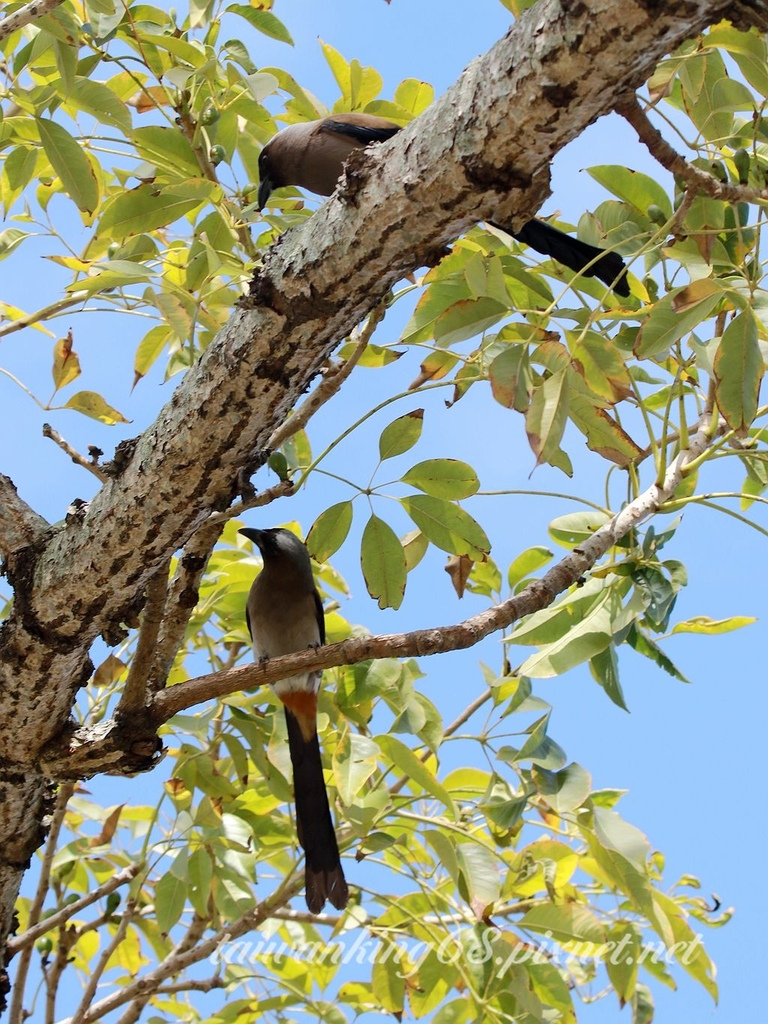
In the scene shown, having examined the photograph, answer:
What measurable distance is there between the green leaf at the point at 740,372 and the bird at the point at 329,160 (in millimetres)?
752

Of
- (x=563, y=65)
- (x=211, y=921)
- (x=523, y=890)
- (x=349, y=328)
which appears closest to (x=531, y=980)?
(x=523, y=890)

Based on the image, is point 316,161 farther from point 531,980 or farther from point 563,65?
point 531,980

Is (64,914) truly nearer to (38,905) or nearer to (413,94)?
(38,905)

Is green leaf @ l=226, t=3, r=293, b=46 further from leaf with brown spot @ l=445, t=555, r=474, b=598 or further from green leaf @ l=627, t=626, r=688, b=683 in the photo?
green leaf @ l=627, t=626, r=688, b=683

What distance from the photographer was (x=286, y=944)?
3559 millimetres

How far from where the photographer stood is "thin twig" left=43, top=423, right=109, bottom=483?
7.02ft

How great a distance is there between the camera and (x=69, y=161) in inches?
81.8

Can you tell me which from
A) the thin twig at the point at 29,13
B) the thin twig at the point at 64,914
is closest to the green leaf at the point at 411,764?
the thin twig at the point at 64,914

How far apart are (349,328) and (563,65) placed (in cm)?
63

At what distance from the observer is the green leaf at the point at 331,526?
7.72ft

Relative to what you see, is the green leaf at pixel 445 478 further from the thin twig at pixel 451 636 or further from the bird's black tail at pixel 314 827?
the bird's black tail at pixel 314 827

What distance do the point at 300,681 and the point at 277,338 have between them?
58.5 inches

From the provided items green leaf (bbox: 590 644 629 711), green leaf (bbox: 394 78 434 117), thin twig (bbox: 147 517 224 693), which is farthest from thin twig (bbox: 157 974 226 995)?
green leaf (bbox: 394 78 434 117)

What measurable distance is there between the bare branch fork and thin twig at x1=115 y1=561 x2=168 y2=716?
0.04 meters
